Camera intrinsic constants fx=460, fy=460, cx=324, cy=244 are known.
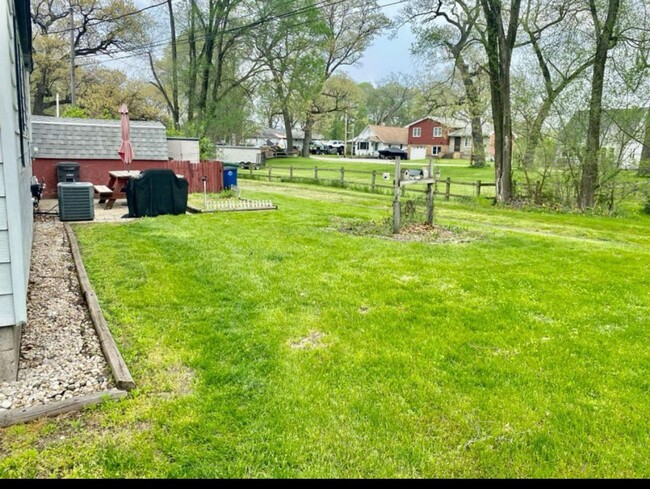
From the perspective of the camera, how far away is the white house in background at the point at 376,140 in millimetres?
58031

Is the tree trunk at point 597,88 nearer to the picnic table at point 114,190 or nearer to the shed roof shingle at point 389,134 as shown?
the picnic table at point 114,190

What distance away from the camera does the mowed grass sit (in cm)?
215

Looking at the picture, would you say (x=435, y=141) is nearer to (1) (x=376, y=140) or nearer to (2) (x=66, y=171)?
(1) (x=376, y=140)

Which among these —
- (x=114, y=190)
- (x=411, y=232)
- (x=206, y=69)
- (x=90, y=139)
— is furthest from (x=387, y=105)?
(x=411, y=232)

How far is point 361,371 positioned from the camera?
2967 millimetres

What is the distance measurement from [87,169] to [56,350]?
32.8ft

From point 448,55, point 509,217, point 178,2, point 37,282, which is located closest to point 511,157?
point 509,217

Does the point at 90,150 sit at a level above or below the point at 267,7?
below

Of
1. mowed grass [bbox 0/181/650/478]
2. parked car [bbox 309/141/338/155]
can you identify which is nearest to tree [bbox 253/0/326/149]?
mowed grass [bbox 0/181/650/478]

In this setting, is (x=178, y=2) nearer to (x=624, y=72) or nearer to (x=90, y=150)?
(x=90, y=150)

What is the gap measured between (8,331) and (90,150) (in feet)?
34.0

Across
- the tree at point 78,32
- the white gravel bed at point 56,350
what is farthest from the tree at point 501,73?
the tree at point 78,32

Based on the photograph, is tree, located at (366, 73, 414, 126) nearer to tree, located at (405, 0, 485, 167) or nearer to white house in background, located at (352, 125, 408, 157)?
white house in background, located at (352, 125, 408, 157)

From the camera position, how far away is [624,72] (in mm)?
11172
